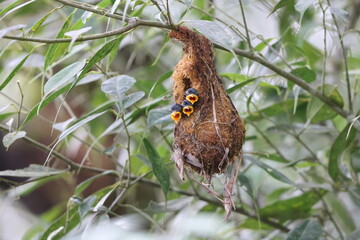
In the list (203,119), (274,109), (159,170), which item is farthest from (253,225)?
(203,119)

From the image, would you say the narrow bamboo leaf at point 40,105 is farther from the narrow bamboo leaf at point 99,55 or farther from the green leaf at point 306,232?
the green leaf at point 306,232

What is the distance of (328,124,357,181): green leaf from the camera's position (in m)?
1.26

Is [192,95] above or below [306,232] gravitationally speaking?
above

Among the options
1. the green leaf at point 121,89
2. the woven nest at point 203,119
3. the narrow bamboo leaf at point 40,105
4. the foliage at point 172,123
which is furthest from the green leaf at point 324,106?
A: the narrow bamboo leaf at point 40,105

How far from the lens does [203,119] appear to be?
1.00 m

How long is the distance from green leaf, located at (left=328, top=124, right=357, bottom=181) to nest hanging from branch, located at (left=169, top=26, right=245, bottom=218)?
32 cm

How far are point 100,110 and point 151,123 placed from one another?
11 centimetres

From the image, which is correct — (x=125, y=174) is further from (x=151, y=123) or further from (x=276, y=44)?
(x=276, y=44)

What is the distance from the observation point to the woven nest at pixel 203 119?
0.99 meters

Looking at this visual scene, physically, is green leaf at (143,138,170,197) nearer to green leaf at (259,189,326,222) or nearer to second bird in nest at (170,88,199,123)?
second bird in nest at (170,88,199,123)

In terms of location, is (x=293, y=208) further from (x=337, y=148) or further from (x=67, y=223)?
(x=67, y=223)

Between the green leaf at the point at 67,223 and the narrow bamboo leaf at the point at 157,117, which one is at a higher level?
the narrow bamboo leaf at the point at 157,117

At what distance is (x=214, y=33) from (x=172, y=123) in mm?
449

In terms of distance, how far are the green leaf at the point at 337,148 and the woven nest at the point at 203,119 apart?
0.32 meters
